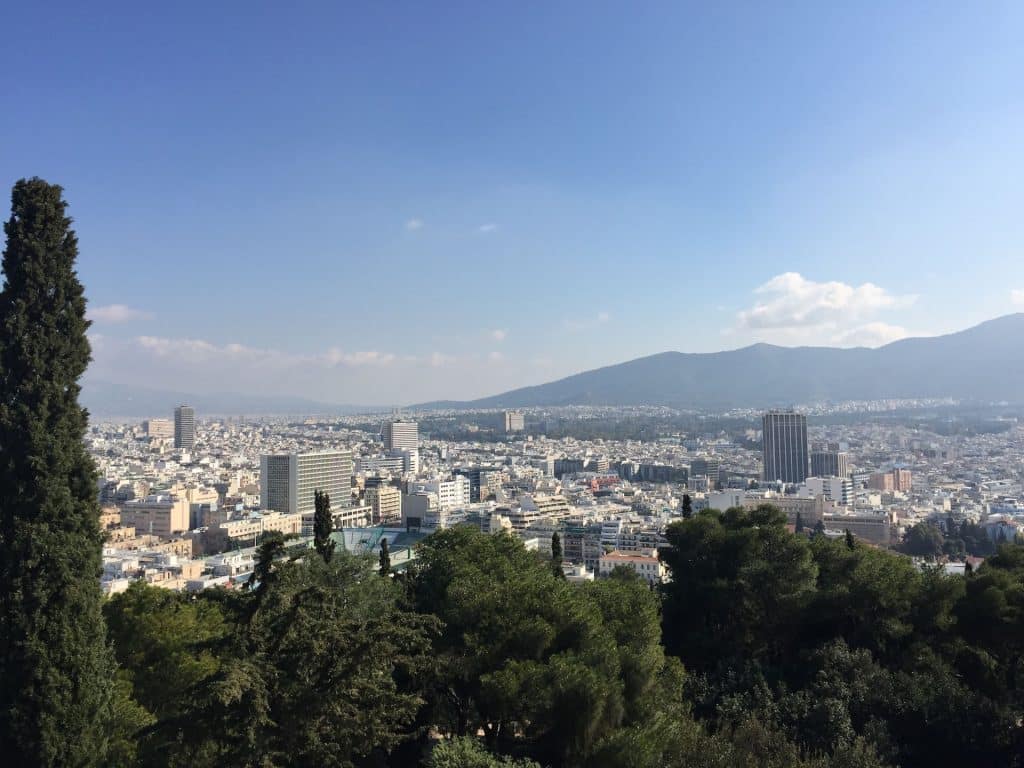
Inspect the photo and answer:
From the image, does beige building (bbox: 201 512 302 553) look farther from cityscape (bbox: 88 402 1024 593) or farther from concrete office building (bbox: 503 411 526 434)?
concrete office building (bbox: 503 411 526 434)

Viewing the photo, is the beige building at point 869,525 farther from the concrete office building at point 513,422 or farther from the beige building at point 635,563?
the concrete office building at point 513,422

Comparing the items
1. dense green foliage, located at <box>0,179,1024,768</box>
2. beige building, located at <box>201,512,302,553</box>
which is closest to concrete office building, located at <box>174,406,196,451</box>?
beige building, located at <box>201,512,302,553</box>

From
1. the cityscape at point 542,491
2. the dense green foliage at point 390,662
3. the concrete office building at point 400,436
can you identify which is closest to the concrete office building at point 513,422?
the cityscape at point 542,491

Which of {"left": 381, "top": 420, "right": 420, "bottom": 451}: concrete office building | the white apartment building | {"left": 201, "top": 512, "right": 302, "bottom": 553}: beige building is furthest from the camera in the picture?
{"left": 381, "top": 420, "right": 420, "bottom": 451}: concrete office building

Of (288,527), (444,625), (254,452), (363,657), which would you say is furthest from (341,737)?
(254,452)

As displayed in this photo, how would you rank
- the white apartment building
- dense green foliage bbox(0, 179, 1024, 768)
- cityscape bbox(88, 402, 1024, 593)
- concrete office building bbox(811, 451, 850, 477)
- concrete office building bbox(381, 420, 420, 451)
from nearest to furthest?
dense green foliage bbox(0, 179, 1024, 768) < cityscape bbox(88, 402, 1024, 593) < the white apartment building < concrete office building bbox(811, 451, 850, 477) < concrete office building bbox(381, 420, 420, 451)

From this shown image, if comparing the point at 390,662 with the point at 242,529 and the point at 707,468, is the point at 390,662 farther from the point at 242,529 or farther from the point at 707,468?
the point at 707,468


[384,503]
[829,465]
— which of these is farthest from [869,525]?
[384,503]

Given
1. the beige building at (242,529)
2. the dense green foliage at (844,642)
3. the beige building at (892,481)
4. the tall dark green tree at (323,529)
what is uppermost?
the tall dark green tree at (323,529)
